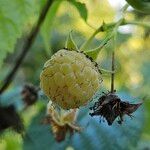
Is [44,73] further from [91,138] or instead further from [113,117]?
[91,138]

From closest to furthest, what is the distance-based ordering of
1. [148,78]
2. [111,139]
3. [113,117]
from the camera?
[113,117] → [111,139] → [148,78]

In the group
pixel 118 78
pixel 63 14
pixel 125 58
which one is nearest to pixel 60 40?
pixel 118 78

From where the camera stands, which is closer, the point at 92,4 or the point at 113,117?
the point at 113,117

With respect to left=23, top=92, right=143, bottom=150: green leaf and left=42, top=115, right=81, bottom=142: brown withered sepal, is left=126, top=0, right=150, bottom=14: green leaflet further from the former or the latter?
left=23, top=92, right=143, bottom=150: green leaf

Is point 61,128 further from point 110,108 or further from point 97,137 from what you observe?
point 97,137

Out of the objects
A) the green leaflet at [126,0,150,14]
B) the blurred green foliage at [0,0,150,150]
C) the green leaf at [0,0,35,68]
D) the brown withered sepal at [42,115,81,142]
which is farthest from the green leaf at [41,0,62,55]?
the green leaflet at [126,0,150,14]

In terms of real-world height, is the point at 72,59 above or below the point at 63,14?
above

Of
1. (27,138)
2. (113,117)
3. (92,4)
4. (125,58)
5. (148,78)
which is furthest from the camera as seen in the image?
(92,4)
